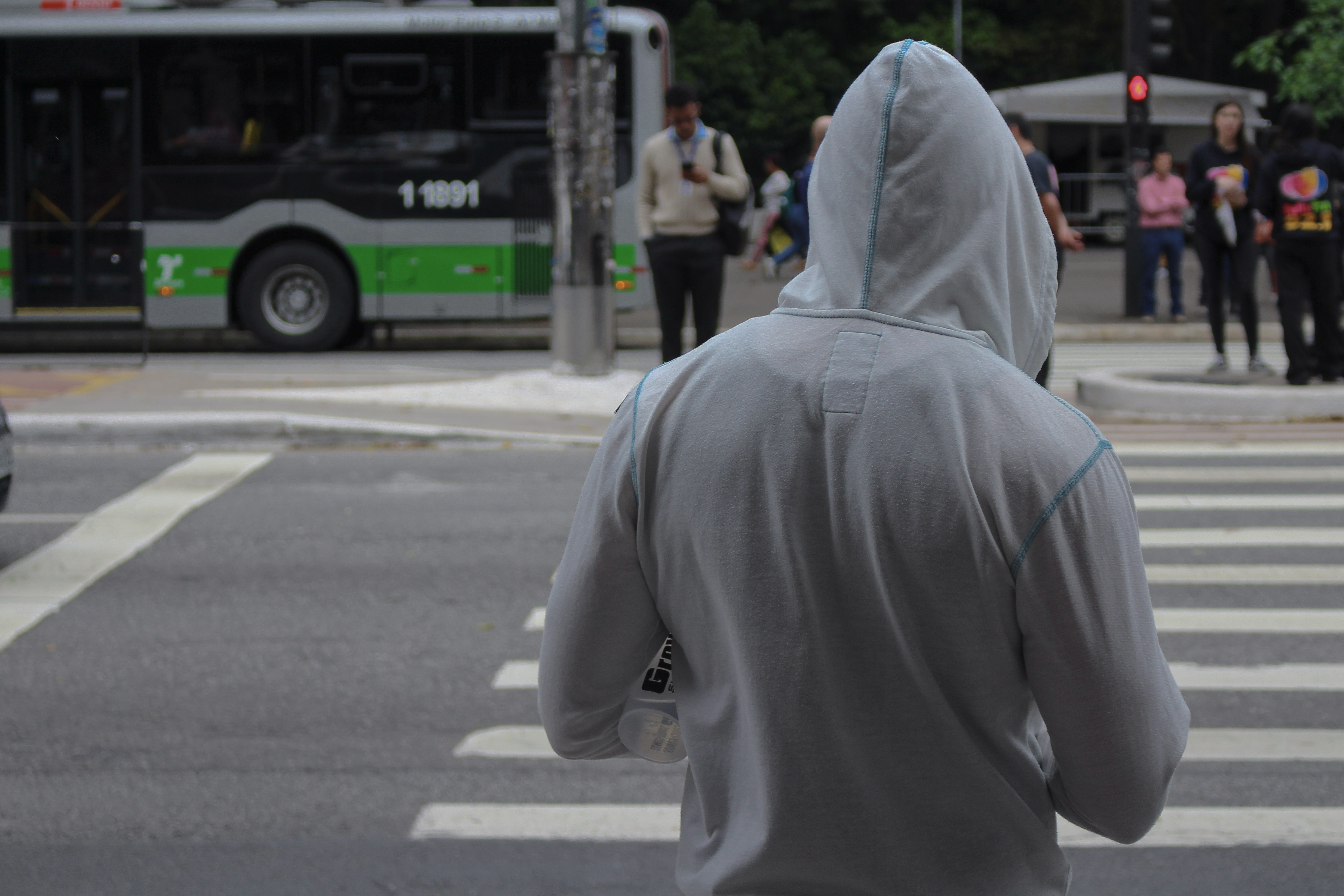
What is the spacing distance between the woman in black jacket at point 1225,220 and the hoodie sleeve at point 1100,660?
10.0 meters

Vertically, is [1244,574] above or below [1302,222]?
below

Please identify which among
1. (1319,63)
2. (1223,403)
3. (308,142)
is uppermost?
(1319,63)

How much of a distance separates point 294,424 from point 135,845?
7.02 m

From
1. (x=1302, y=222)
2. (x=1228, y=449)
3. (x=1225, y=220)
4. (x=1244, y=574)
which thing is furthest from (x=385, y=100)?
(x=1244, y=574)

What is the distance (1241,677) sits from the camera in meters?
5.43

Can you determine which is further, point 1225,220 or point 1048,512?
point 1225,220

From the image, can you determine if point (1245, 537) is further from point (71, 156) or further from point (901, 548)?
point (71, 156)

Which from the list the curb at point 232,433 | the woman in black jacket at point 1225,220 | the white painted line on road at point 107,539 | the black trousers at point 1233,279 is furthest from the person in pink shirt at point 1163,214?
the white painted line on road at point 107,539

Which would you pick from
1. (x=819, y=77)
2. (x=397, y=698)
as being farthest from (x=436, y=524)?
(x=819, y=77)

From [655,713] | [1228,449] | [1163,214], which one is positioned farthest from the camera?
[1163,214]

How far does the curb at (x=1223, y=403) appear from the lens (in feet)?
36.0

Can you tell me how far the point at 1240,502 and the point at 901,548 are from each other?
24.3 feet

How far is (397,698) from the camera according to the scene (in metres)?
5.23

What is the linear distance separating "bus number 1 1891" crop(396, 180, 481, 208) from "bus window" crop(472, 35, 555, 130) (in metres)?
0.59
